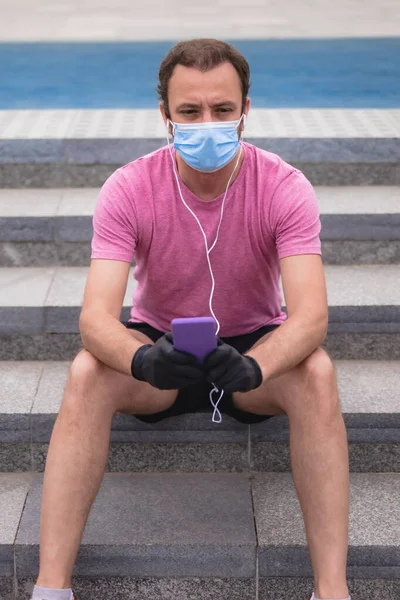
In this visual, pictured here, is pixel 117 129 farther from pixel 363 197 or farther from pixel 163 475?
pixel 163 475

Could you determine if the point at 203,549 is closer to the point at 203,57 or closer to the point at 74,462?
the point at 74,462

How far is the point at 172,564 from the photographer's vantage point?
105 inches

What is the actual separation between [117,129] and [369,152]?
43.8 inches

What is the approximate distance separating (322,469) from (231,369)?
1.24ft

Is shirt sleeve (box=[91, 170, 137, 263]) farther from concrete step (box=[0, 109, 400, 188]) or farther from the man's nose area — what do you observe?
concrete step (box=[0, 109, 400, 188])

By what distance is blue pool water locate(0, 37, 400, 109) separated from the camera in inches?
215

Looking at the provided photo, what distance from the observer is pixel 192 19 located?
7992 mm

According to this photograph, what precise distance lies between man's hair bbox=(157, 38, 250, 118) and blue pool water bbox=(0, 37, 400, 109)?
261cm

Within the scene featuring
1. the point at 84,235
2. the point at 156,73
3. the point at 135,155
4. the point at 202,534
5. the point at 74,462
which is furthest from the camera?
the point at 156,73

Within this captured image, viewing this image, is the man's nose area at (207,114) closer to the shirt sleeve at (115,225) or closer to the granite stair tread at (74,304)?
the shirt sleeve at (115,225)

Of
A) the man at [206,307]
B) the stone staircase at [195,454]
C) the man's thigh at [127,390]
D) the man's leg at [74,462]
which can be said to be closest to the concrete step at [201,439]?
the stone staircase at [195,454]

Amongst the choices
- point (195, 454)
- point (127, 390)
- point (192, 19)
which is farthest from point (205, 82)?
point (192, 19)

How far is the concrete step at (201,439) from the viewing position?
2930mm

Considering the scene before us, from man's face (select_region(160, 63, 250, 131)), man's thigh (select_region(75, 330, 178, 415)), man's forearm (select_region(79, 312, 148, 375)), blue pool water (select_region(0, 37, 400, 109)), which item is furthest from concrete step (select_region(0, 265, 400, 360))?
blue pool water (select_region(0, 37, 400, 109))
